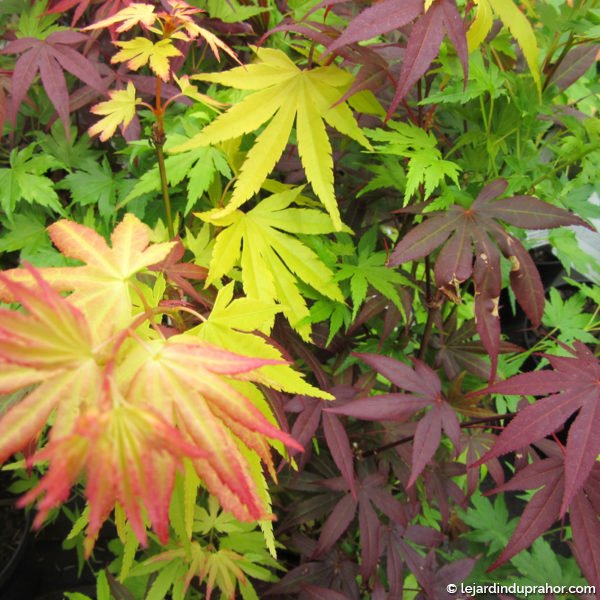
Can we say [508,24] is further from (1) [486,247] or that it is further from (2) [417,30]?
(1) [486,247]

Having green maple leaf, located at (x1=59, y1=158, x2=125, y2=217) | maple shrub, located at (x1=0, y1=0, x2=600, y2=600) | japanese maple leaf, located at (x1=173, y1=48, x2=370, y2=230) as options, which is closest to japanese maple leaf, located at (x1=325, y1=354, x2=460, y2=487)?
maple shrub, located at (x1=0, y1=0, x2=600, y2=600)

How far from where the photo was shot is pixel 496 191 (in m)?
0.71

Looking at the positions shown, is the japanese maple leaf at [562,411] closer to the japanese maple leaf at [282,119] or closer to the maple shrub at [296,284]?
the maple shrub at [296,284]

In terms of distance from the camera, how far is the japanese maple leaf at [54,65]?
849 mm

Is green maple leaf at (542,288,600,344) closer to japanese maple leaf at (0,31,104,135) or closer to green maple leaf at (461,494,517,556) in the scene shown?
green maple leaf at (461,494,517,556)

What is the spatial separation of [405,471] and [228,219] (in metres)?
0.51

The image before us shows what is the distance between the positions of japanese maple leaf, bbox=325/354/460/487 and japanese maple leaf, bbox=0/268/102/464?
386mm

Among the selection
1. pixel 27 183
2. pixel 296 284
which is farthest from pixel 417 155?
pixel 27 183

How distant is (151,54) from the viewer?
648 millimetres

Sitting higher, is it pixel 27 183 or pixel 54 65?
pixel 54 65

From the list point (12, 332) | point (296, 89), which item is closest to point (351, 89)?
point (296, 89)

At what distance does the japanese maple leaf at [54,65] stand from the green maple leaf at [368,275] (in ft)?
1.56

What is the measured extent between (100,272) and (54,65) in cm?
57

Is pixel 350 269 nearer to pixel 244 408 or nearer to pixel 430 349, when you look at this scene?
pixel 430 349
